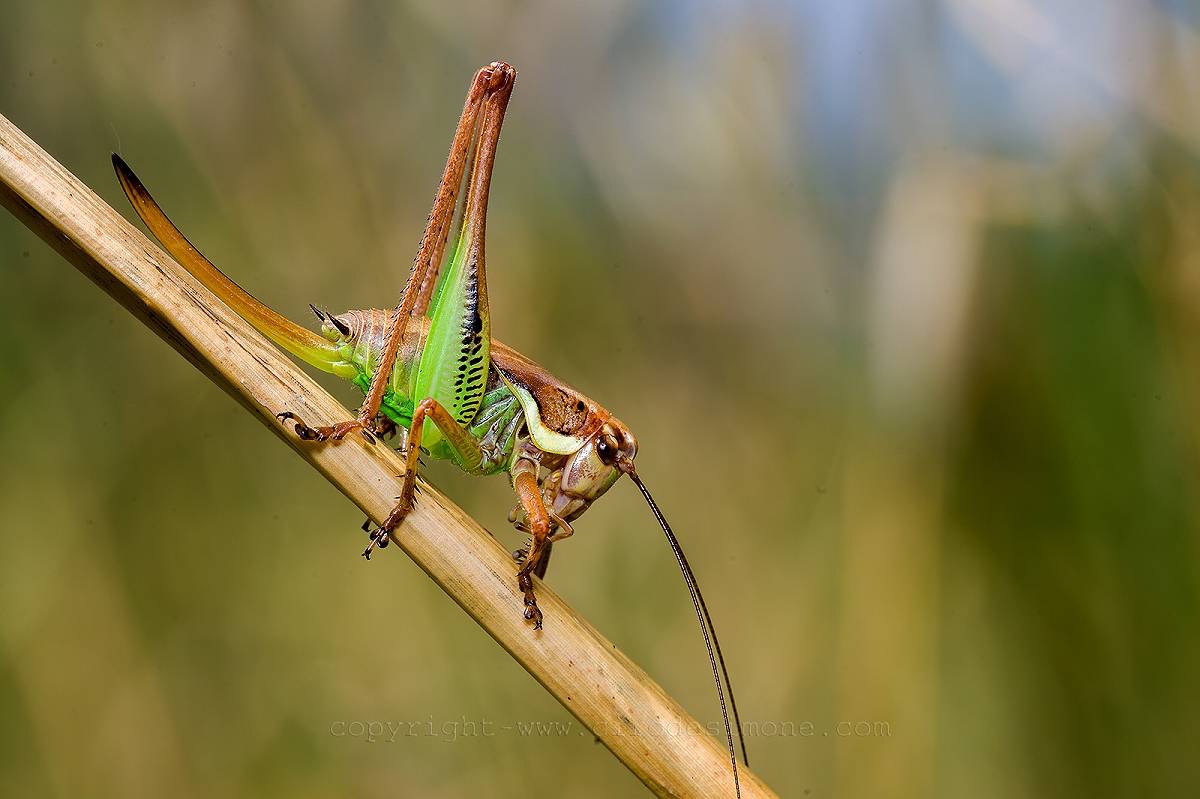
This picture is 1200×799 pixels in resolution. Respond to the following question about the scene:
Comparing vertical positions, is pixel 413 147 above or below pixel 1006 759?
above

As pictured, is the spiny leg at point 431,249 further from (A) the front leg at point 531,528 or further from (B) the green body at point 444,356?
(A) the front leg at point 531,528

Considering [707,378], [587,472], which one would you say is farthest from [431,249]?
[707,378]

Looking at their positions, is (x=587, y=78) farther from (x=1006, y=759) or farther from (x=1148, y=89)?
(x=1006, y=759)

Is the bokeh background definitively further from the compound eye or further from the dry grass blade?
the dry grass blade

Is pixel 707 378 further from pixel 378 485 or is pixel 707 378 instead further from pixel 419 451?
pixel 378 485

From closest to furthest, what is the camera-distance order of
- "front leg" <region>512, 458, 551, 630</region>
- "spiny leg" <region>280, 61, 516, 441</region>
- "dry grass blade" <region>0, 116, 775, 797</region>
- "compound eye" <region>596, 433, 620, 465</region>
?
1. "dry grass blade" <region>0, 116, 775, 797</region>
2. "front leg" <region>512, 458, 551, 630</region>
3. "spiny leg" <region>280, 61, 516, 441</region>
4. "compound eye" <region>596, 433, 620, 465</region>

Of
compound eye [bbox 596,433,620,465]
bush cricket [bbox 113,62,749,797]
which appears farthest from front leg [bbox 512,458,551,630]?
compound eye [bbox 596,433,620,465]

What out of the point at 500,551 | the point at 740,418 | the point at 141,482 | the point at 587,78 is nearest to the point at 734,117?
the point at 587,78

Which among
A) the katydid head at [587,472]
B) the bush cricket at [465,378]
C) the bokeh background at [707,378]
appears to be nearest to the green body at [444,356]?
the bush cricket at [465,378]
